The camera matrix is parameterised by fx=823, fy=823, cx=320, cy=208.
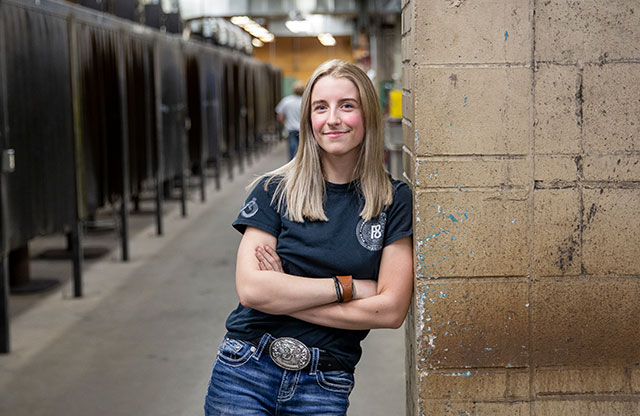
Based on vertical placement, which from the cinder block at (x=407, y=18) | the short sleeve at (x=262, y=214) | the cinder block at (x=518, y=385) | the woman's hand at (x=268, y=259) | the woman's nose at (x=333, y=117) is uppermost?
the cinder block at (x=407, y=18)

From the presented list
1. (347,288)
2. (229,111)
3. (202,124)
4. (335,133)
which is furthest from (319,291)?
(229,111)

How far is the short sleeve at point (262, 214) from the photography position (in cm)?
216

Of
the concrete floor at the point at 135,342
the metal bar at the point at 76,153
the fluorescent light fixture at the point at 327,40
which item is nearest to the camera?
the concrete floor at the point at 135,342

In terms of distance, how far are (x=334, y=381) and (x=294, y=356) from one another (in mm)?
125

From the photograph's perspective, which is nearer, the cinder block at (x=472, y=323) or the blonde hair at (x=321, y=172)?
the blonde hair at (x=321, y=172)

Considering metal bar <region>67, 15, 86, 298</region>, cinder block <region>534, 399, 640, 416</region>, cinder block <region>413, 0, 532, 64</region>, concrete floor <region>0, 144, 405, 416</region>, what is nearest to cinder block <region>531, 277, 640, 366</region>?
cinder block <region>534, 399, 640, 416</region>

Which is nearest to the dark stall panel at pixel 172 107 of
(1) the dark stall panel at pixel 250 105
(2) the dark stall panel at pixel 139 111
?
(2) the dark stall panel at pixel 139 111

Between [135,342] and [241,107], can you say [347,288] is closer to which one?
[135,342]

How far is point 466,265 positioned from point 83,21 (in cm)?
506

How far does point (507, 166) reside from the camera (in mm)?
2203

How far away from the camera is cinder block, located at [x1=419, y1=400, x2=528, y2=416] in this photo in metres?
2.29

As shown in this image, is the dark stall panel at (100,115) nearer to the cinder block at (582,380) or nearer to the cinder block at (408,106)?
the cinder block at (408,106)

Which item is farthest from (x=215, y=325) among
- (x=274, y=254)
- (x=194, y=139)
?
(x=194, y=139)

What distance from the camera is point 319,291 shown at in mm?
2080
